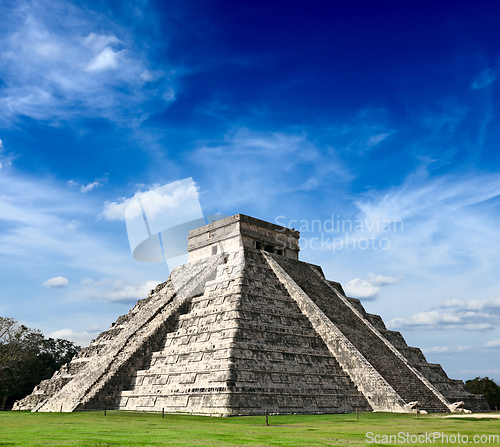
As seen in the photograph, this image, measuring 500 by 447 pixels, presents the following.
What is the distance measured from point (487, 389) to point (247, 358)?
28733 millimetres

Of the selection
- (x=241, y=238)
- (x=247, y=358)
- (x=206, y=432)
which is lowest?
(x=206, y=432)

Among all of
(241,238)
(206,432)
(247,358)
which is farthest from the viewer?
(241,238)

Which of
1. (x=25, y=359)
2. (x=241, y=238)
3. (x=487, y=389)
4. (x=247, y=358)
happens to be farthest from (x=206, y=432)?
(x=487, y=389)

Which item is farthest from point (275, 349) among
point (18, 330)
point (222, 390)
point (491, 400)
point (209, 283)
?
point (491, 400)

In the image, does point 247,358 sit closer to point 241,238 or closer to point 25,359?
point 241,238

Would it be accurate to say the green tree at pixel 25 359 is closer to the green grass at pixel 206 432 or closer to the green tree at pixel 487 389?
the green grass at pixel 206 432

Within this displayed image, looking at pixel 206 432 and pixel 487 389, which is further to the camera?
pixel 487 389

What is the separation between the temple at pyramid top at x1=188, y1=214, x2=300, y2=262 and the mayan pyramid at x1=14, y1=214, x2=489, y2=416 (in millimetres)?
1290

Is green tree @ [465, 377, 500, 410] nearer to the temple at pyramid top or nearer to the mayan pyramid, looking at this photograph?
the mayan pyramid

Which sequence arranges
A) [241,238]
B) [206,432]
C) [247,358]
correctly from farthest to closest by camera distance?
[241,238] < [247,358] < [206,432]

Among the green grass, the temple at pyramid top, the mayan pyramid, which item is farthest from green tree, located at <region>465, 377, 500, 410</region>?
the green grass

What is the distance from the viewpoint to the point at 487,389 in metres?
37.2

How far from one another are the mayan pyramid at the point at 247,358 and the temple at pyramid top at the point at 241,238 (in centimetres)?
129

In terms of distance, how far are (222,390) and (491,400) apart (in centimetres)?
2971
